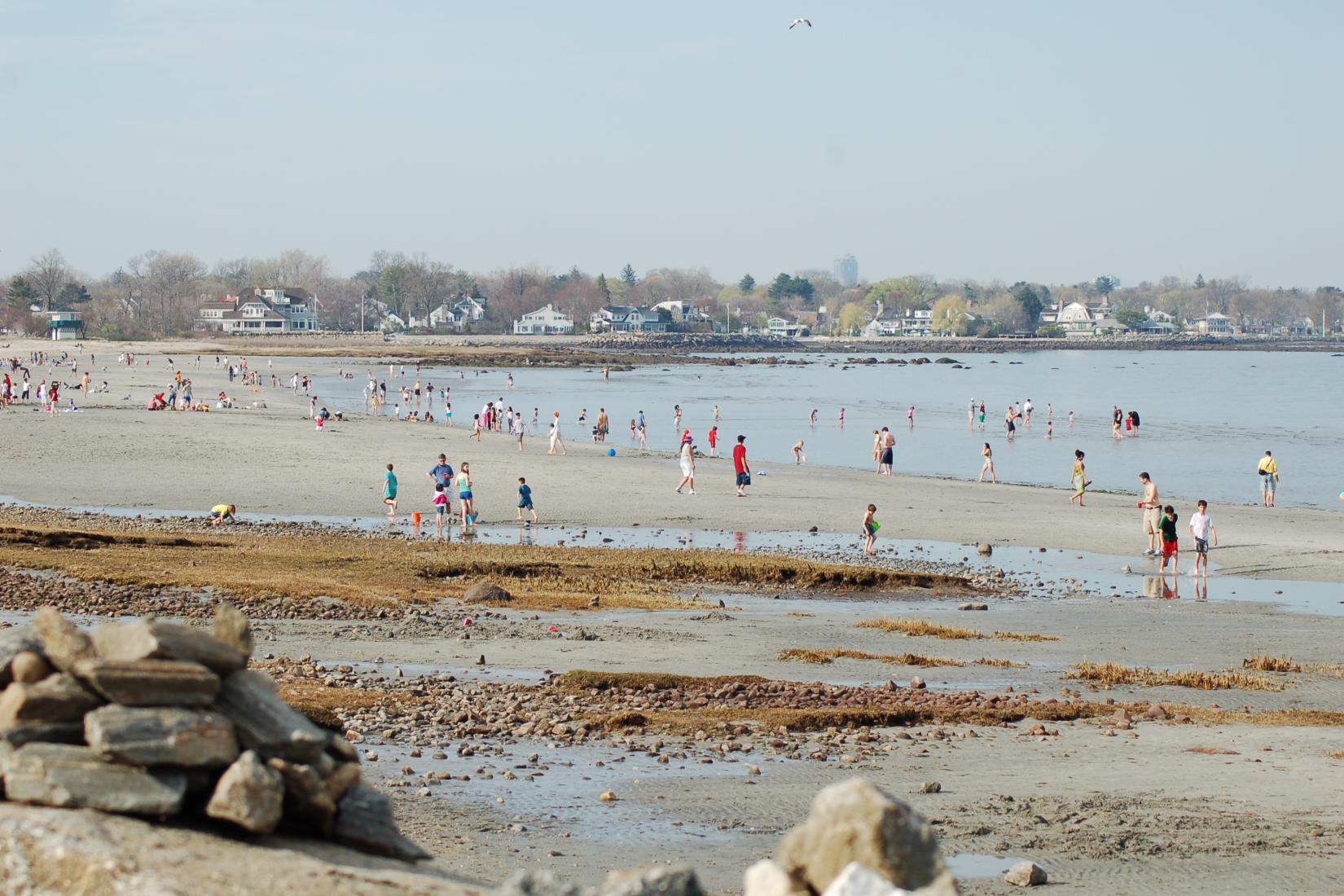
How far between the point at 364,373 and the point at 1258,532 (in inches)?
3346

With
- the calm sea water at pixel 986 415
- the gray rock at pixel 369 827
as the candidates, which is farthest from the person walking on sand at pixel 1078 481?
the gray rock at pixel 369 827

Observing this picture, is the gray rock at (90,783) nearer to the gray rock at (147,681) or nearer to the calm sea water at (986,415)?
the gray rock at (147,681)

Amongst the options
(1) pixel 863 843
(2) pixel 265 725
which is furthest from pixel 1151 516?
(2) pixel 265 725

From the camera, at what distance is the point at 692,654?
16.7 meters

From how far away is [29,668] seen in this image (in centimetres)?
580

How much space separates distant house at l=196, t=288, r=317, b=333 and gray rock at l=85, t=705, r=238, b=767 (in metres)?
182

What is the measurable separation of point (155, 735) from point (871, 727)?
845 centimetres

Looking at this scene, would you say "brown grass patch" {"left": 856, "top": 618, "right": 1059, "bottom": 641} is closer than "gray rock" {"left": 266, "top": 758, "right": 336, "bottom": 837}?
No

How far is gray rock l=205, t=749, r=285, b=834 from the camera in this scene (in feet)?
18.4

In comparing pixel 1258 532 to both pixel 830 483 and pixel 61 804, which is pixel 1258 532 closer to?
pixel 830 483

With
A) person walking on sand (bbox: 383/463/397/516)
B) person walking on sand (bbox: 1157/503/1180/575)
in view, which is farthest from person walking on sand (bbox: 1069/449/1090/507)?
person walking on sand (bbox: 383/463/397/516)

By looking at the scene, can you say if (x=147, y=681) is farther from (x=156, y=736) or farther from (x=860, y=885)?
(x=860, y=885)

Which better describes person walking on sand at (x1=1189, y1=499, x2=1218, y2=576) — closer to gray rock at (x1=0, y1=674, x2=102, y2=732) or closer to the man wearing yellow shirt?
the man wearing yellow shirt

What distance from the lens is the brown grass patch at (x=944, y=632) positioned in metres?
18.6
